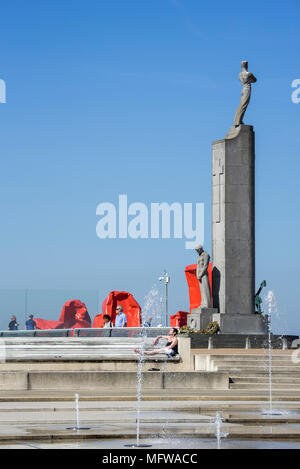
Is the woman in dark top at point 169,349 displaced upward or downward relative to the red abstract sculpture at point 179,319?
downward

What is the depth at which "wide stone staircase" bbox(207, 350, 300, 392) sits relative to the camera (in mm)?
24625

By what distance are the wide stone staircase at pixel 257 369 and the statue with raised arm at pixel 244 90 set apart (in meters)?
10.0

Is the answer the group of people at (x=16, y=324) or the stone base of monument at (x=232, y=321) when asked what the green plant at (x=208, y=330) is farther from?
the group of people at (x=16, y=324)

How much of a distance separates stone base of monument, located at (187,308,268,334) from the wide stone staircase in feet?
18.5

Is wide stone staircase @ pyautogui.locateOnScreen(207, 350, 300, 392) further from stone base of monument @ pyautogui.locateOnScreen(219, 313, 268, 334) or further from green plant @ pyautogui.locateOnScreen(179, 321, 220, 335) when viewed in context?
stone base of monument @ pyautogui.locateOnScreen(219, 313, 268, 334)

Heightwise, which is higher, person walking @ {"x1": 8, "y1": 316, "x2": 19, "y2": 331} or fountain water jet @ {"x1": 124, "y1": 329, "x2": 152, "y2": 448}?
person walking @ {"x1": 8, "y1": 316, "x2": 19, "y2": 331}

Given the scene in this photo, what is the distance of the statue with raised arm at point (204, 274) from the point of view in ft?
111

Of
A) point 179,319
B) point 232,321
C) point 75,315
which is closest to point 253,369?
point 232,321

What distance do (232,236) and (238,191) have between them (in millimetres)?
1487

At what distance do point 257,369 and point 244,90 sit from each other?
12.3 m

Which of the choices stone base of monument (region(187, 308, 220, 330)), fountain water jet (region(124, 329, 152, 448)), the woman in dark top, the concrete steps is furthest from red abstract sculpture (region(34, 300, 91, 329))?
the concrete steps

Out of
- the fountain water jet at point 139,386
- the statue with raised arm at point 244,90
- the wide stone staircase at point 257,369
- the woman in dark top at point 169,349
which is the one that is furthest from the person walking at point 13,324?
the statue with raised arm at point 244,90

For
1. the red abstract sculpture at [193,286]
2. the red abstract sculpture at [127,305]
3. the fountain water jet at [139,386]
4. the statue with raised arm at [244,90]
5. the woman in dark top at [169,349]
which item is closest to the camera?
the fountain water jet at [139,386]
